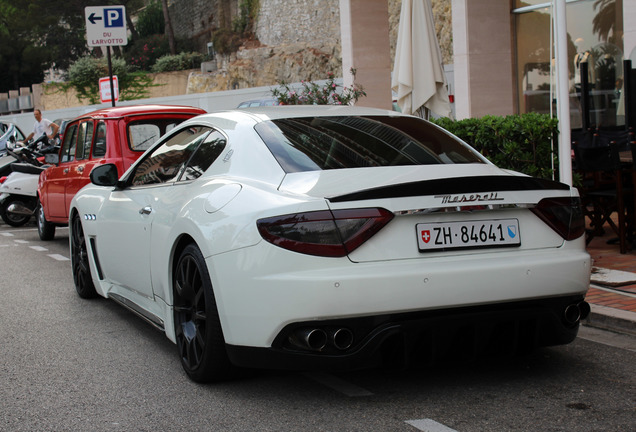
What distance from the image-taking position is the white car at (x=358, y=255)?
4.04 m

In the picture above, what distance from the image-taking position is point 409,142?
5.05 metres

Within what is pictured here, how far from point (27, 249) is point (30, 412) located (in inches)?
339

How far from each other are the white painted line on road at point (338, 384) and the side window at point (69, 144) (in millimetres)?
7402

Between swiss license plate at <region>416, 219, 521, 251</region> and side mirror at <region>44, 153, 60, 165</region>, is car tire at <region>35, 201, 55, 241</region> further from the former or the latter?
swiss license plate at <region>416, 219, 521, 251</region>

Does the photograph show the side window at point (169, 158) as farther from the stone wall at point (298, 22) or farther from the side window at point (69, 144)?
the stone wall at point (298, 22)

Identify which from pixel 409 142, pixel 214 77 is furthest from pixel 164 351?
pixel 214 77

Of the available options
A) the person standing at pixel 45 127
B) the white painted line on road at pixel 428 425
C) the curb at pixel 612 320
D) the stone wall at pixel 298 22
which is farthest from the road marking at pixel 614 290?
the stone wall at pixel 298 22

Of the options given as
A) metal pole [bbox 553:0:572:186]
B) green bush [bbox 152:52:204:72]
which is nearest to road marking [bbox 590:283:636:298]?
metal pole [bbox 553:0:572:186]

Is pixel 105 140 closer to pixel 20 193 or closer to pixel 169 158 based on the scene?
pixel 169 158

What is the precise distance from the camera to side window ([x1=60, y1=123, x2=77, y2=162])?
11.5m

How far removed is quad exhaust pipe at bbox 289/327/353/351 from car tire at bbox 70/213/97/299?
3891 millimetres

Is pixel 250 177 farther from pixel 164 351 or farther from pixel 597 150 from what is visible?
pixel 597 150

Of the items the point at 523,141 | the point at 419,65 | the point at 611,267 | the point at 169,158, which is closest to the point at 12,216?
the point at 419,65

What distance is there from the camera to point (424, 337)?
164 inches
